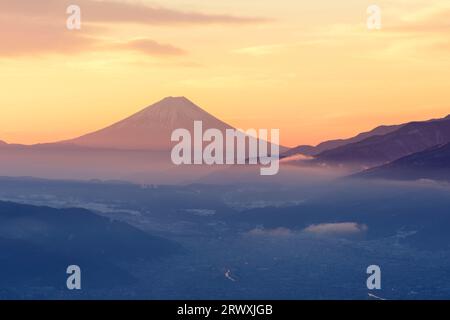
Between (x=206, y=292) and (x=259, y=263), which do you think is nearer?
(x=206, y=292)

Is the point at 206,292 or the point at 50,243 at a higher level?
the point at 50,243
